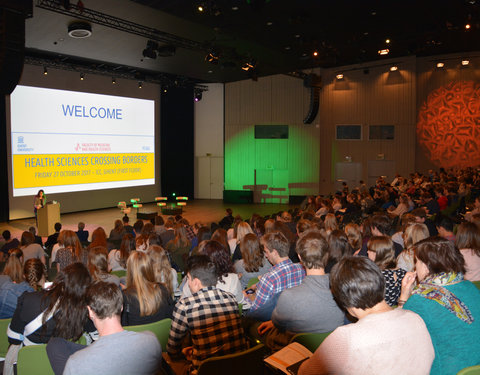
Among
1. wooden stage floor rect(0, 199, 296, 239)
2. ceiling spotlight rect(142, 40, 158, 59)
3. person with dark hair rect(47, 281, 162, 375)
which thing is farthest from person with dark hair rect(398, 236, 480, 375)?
ceiling spotlight rect(142, 40, 158, 59)

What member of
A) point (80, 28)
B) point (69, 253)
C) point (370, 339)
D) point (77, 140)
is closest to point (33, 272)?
point (69, 253)

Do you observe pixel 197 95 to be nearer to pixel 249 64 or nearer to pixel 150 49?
pixel 249 64

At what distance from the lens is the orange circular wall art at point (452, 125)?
16625 millimetres

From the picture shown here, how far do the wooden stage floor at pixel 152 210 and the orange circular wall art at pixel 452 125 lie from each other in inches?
244

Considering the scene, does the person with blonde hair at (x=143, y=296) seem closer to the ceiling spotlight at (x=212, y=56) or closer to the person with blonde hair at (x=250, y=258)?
the person with blonde hair at (x=250, y=258)

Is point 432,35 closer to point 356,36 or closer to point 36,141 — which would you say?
point 356,36

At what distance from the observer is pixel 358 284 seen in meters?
1.90

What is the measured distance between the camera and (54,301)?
2789 mm

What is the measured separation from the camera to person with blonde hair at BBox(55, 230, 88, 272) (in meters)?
5.73

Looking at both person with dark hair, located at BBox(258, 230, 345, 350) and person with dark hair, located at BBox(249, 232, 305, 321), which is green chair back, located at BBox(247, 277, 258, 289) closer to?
person with dark hair, located at BBox(249, 232, 305, 321)

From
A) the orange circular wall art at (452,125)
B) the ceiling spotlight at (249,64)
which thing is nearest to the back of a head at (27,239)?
the ceiling spotlight at (249,64)

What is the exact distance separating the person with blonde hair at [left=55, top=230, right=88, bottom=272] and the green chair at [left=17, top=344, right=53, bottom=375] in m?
3.50

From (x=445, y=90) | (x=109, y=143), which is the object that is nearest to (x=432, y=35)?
(x=445, y=90)

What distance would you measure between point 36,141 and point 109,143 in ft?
8.73
